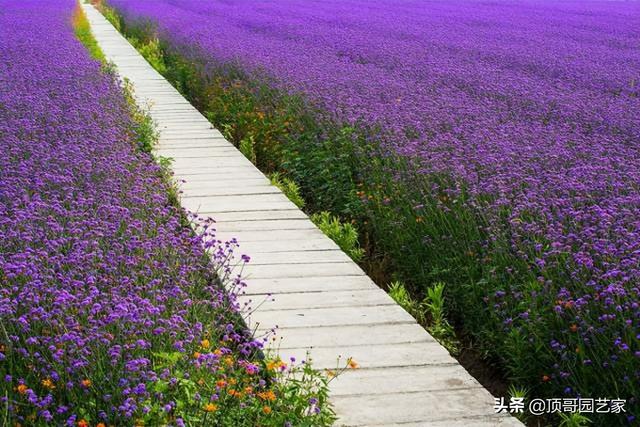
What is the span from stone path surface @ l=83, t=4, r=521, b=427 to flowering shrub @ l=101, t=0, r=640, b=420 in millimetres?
316

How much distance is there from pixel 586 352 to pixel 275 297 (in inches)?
49.7

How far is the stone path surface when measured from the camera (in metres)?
2.77

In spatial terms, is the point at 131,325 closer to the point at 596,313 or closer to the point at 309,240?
the point at 596,313

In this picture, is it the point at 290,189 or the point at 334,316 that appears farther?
the point at 290,189

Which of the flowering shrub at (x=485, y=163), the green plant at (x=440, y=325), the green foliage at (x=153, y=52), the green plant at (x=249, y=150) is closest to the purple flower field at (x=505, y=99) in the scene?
the flowering shrub at (x=485, y=163)

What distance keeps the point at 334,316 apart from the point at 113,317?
1171 millimetres

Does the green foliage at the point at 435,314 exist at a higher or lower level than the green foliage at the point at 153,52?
higher

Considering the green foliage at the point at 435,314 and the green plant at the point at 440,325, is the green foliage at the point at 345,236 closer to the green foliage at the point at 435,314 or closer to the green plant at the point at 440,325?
the green foliage at the point at 435,314

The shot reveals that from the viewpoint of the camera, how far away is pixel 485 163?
14.4ft

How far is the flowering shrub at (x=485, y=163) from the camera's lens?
309 centimetres

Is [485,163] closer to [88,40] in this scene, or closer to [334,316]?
[334,316]

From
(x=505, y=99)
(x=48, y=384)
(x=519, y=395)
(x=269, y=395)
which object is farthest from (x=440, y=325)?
(x=505, y=99)

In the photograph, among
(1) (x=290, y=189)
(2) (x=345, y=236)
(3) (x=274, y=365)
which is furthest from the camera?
(1) (x=290, y=189)

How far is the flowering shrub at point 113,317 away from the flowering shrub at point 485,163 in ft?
2.98
